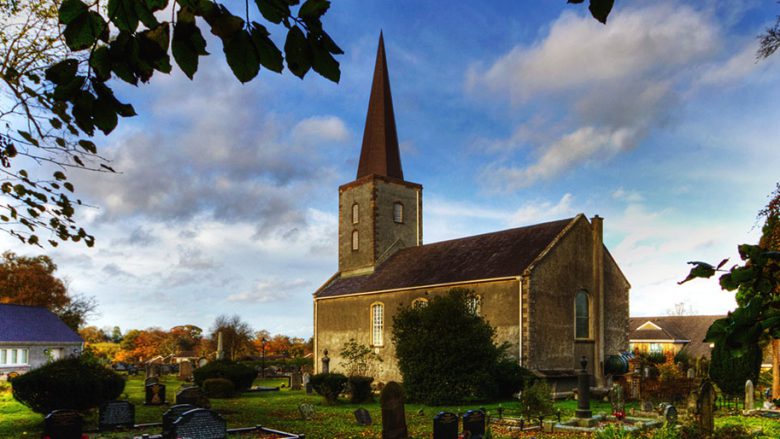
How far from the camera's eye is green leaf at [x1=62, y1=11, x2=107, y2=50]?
2357mm

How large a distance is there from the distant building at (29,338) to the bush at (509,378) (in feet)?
87.3

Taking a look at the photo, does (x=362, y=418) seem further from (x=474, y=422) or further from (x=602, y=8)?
(x=602, y=8)

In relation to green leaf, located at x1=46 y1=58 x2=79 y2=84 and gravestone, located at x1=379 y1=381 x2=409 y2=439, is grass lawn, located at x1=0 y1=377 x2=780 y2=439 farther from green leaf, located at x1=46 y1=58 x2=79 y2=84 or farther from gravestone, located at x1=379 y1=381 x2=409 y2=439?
green leaf, located at x1=46 y1=58 x2=79 y2=84

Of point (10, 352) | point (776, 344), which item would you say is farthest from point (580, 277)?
point (10, 352)

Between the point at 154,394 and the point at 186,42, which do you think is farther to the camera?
the point at 154,394

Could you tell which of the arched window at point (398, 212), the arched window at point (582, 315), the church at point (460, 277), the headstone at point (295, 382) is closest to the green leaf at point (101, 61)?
the church at point (460, 277)

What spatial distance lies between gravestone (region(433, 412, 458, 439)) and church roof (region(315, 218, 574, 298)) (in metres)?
14.5

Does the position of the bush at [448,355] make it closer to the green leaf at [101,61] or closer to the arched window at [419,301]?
the arched window at [419,301]

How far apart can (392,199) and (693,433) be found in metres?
28.2

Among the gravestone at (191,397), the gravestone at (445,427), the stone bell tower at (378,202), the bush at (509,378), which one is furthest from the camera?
the stone bell tower at (378,202)

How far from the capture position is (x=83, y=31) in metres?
2.38

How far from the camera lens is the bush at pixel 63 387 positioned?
55.0 feet

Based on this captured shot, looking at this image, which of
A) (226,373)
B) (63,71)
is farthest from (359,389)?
(63,71)

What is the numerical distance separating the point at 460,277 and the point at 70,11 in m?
28.6
